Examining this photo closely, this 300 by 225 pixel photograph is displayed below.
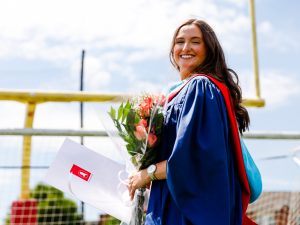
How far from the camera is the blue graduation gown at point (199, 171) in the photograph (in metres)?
1.92

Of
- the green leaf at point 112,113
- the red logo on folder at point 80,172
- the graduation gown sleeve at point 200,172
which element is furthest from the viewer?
the red logo on folder at point 80,172

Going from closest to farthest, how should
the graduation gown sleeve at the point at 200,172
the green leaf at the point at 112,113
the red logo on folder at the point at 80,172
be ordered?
the graduation gown sleeve at the point at 200,172 → the green leaf at the point at 112,113 → the red logo on folder at the point at 80,172

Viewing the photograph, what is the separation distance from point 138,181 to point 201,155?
269 millimetres

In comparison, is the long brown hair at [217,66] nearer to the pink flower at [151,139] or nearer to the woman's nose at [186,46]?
the woman's nose at [186,46]

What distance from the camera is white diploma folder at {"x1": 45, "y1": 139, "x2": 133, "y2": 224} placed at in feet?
7.31

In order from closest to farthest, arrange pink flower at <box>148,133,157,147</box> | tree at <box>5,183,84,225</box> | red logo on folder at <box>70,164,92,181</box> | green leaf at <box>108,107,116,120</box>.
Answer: pink flower at <box>148,133,157,147</box> < green leaf at <box>108,107,116,120</box> < red logo on folder at <box>70,164,92,181</box> < tree at <box>5,183,84,225</box>

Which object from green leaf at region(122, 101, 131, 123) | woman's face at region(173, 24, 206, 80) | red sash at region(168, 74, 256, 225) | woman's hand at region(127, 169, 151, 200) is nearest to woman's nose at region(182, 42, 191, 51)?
woman's face at region(173, 24, 206, 80)

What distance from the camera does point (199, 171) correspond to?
1.93 metres

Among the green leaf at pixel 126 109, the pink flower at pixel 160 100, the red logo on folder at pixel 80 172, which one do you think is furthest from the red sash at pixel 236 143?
the red logo on folder at pixel 80 172

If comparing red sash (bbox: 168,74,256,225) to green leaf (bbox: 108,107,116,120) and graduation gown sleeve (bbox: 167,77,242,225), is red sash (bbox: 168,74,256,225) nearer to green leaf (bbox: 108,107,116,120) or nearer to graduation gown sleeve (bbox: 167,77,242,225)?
graduation gown sleeve (bbox: 167,77,242,225)

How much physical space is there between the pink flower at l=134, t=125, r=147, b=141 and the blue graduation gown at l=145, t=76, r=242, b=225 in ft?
0.37

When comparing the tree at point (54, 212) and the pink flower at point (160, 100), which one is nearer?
the pink flower at point (160, 100)

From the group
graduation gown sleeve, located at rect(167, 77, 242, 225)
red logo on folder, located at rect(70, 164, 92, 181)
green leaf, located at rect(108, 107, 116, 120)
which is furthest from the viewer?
red logo on folder, located at rect(70, 164, 92, 181)

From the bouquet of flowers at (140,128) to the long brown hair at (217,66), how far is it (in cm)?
22
